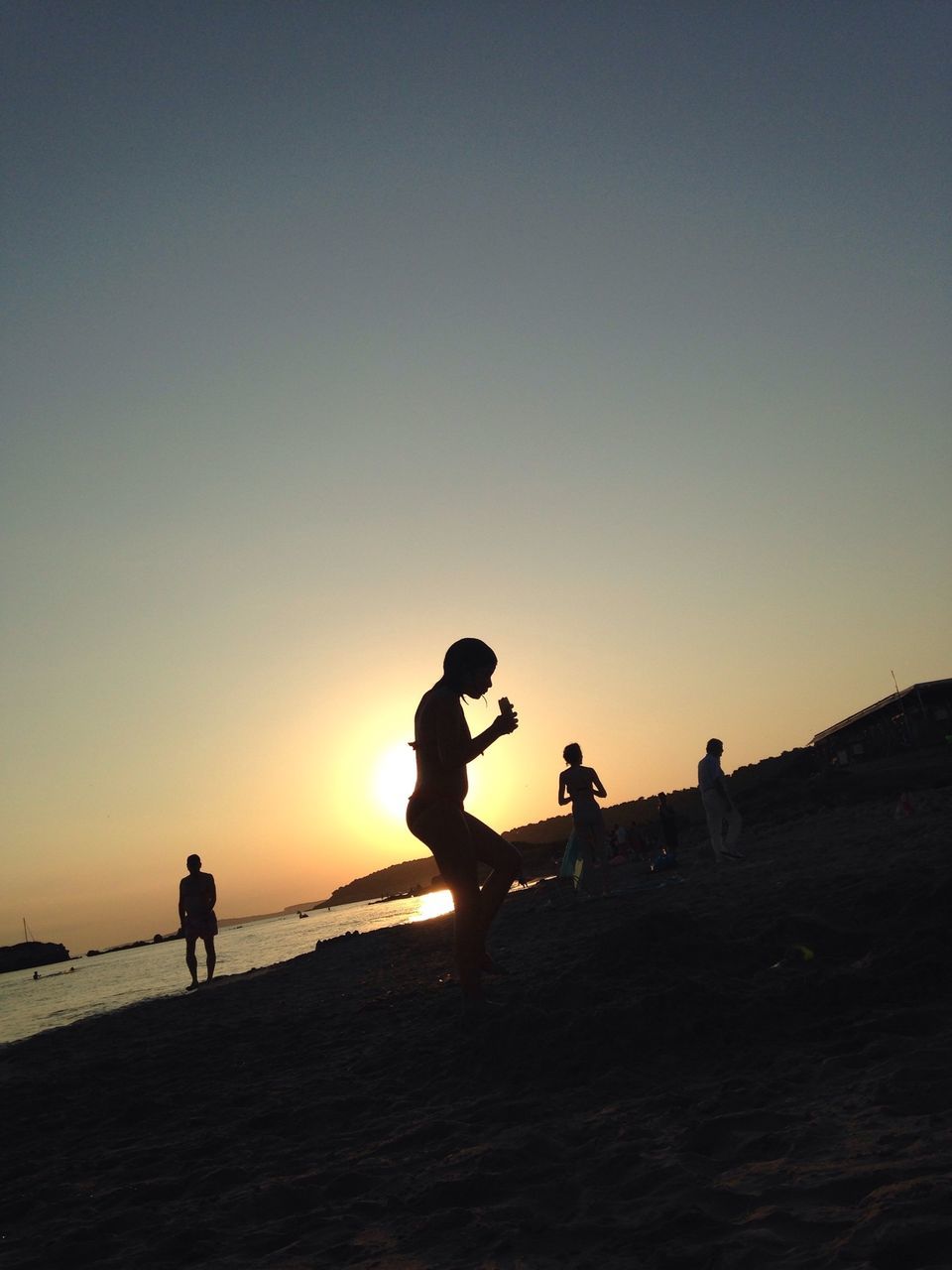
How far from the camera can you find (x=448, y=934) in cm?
1327

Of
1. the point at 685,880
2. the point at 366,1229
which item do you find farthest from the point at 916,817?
the point at 366,1229

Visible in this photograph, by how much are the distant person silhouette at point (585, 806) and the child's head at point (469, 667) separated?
699cm

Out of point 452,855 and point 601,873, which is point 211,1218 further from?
point 601,873

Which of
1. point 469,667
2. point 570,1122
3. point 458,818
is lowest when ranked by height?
point 570,1122

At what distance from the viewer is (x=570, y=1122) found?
137 inches

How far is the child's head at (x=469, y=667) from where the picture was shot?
5707 millimetres

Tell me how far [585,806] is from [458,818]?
24.0ft

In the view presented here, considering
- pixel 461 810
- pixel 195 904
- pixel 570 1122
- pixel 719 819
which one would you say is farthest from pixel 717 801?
pixel 570 1122

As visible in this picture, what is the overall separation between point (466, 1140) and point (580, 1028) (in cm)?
109

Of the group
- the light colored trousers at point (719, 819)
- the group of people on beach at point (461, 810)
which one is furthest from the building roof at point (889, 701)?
the group of people on beach at point (461, 810)

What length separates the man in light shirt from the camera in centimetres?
1446

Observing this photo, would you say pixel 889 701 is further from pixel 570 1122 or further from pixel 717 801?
pixel 570 1122

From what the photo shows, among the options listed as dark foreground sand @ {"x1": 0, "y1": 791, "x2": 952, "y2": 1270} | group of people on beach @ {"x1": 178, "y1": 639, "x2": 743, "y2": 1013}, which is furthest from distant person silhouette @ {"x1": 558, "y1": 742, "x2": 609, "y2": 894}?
group of people on beach @ {"x1": 178, "y1": 639, "x2": 743, "y2": 1013}

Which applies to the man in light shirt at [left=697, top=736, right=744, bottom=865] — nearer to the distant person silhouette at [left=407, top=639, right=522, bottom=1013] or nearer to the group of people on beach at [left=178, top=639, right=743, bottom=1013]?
the group of people on beach at [left=178, top=639, right=743, bottom=1013]
